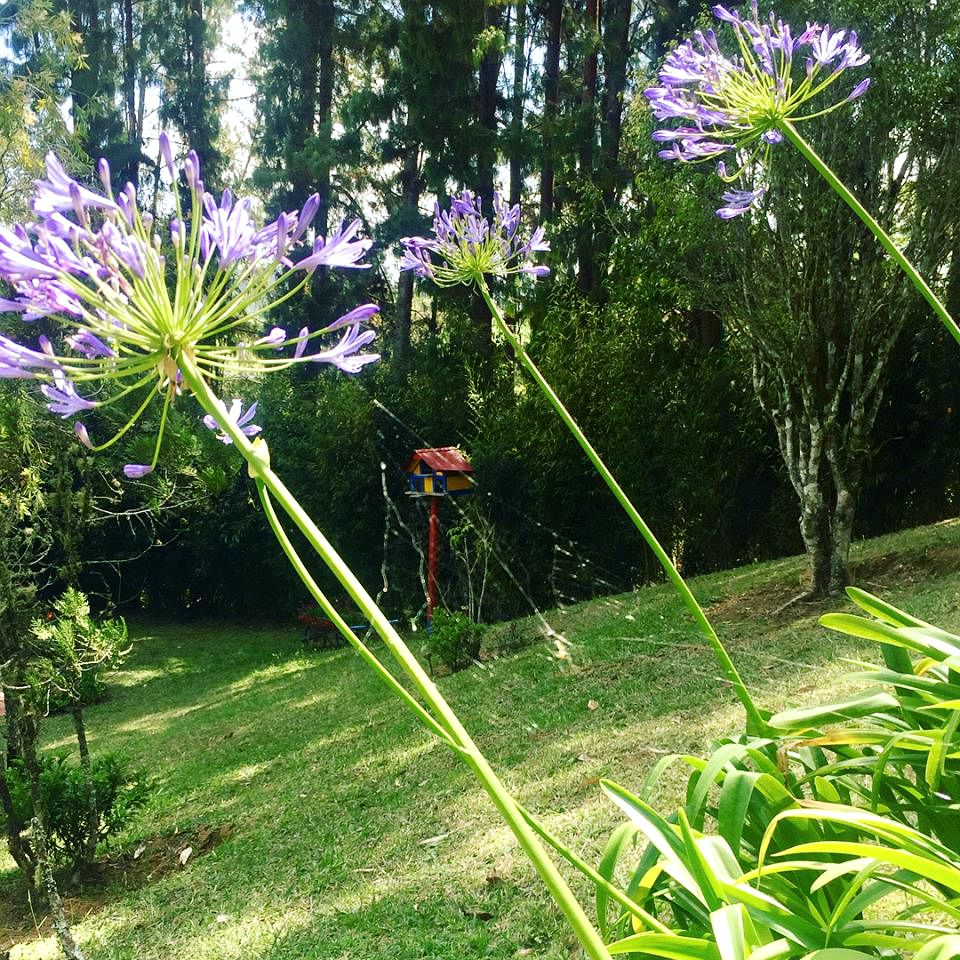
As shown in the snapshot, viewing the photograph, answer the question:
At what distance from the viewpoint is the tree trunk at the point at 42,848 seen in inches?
117

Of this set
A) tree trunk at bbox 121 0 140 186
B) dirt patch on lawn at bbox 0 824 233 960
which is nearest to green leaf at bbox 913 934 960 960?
dirt patch on lawn at bbox 0 824 233 960

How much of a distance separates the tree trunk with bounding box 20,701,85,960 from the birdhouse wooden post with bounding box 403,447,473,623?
4832 mm

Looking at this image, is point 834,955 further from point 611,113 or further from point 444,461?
point 611,113

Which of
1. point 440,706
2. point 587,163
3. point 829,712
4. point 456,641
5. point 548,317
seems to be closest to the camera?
point 440,706

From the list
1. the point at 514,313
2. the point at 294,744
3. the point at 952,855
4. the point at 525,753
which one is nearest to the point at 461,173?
the point at 514,313

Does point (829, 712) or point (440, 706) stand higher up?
point (440, 706)

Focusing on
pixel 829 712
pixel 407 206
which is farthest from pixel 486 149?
pixel 829 712

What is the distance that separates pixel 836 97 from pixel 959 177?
88cm

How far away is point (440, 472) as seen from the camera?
855 cm

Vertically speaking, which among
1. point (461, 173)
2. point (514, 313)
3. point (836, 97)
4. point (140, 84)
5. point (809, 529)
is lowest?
point (809, 529)

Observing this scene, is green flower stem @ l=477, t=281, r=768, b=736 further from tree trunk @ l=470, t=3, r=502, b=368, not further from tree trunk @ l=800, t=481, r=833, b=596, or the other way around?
tree trunk @ l=470, t=3, r=502, b=368

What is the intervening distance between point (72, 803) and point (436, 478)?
4963 millimetres

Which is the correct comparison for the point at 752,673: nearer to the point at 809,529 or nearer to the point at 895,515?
the point at 809,529

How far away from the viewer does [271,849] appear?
3885 mm
